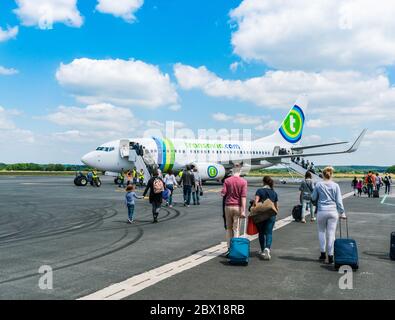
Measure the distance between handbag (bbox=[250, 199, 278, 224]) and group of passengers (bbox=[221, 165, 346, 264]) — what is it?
0.14m

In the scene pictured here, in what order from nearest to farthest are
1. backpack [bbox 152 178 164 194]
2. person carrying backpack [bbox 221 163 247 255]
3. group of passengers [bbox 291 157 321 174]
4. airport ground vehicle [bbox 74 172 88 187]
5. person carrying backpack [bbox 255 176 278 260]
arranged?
1. person carrying backpack [bbox 255 176 278 260]
2. person carrying backpack [bbox 221 163 247 255]
3. backpack [bbox 152 178 164 194]
4. airport ground vehicle [bbox 74 172 88 187]
5. group of passengers [bbox 291 157 321 174]

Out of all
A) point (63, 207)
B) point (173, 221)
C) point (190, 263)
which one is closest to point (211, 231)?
point (173, 221)

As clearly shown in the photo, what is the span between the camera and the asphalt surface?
5758 millimetres

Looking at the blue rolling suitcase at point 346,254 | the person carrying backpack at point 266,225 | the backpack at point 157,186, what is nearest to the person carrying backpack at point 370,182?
the backpack at point 157,186

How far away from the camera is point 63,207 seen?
1680 cm

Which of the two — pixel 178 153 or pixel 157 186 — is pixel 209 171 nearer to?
pixel 178 153

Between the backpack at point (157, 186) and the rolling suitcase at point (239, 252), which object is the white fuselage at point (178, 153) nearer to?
the backpack at point (157, 186)

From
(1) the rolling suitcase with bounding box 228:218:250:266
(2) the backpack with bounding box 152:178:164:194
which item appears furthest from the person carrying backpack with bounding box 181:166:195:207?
(1) the rolling suitcase with bounding box 228:218:250:266

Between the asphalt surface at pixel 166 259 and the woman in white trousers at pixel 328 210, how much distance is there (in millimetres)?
458

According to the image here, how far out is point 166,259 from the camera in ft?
25.6

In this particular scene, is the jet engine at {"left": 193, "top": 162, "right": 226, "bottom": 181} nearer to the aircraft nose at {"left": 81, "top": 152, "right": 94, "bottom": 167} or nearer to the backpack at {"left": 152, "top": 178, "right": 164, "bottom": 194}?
the aircraft nose at {"left": 81, "top": 152, "right": 94, "bottom": 167}

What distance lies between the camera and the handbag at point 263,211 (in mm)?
7867
